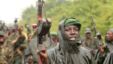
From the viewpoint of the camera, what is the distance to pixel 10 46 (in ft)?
47.3

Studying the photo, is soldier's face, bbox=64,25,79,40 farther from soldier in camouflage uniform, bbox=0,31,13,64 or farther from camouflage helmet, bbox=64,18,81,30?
soldier in camouflage uniform, bbox=0,31,13,64

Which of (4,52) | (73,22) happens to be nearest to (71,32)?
(73,22)

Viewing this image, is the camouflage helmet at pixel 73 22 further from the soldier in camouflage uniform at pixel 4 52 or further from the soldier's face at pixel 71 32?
the soldier in camouflage uniform at pixel 4 52

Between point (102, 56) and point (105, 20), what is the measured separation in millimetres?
28440

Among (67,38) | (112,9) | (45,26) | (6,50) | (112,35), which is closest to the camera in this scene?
(67,38)

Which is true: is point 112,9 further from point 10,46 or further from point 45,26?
point 45,26

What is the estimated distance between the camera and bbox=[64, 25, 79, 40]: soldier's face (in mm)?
8992

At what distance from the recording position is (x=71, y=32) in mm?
9039

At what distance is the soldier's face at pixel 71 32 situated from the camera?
354 inches

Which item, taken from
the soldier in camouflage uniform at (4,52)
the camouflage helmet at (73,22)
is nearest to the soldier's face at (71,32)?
the camouflage helmet at (73,22)

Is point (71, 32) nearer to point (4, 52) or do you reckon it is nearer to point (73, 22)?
point (73, 22)

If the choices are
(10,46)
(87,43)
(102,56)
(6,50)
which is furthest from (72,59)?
(87,43)

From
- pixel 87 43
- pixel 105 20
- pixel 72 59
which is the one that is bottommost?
pixel 105 20

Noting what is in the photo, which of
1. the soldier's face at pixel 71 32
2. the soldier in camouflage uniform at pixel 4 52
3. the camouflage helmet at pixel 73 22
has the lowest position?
the soldier in camouflage uniform at pixel 4 52
